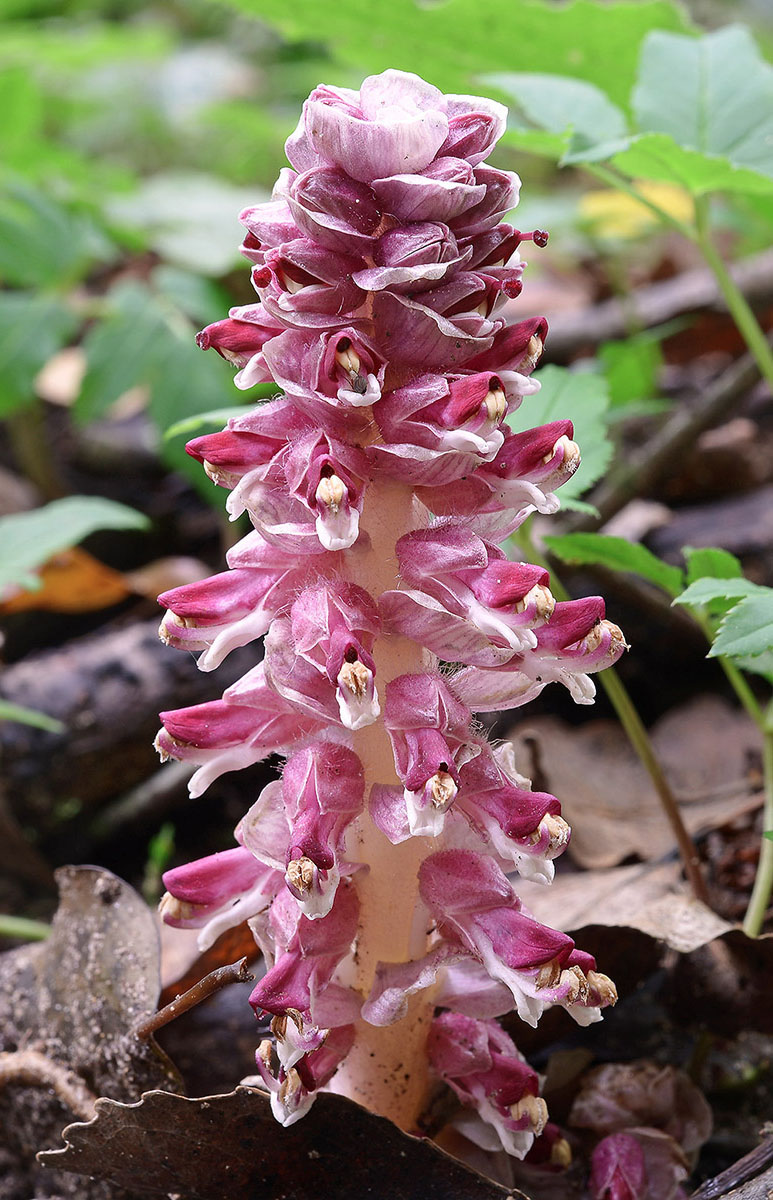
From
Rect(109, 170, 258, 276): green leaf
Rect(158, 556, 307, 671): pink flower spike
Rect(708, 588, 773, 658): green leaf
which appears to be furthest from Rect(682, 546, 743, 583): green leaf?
Rect(109, 170, 258, 276): green leaf

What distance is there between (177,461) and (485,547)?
76.8 inches

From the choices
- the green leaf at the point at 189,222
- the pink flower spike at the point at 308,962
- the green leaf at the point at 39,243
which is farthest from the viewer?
the green leaf at the point at 189,222

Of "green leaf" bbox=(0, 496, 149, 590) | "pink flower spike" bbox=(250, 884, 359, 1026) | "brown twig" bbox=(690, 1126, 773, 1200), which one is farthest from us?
"green leaf" bbox=(0, 496, 149, 590)

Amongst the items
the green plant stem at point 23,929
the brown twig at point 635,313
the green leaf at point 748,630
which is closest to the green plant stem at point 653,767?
the green leaf at point 748,630

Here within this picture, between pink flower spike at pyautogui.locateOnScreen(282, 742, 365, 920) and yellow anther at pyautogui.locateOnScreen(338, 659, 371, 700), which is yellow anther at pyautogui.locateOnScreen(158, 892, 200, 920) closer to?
pink flower spike at pyautogui.locateOnScreen(282, 742, 365, 920)

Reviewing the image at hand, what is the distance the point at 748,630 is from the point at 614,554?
1.08 feet

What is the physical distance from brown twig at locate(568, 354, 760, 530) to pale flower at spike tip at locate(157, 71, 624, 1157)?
155cm

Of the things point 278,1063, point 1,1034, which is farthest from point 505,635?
point 1,1034

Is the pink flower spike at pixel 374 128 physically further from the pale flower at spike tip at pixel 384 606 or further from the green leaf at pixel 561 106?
the green leaf at pixel 561 106

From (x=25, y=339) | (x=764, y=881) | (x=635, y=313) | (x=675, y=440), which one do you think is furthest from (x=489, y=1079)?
(x=635, y=313)

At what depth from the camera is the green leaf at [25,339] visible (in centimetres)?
333

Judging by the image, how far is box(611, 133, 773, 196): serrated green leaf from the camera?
5.54 feet

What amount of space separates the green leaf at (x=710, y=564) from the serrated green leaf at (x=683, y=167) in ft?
1.94

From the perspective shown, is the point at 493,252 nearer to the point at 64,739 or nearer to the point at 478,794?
the point at 478,794
